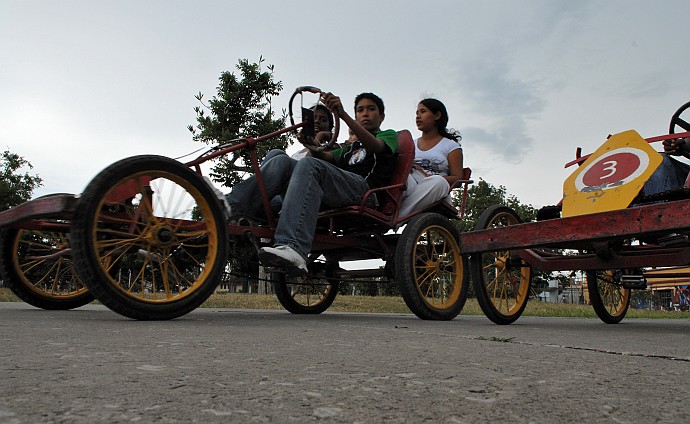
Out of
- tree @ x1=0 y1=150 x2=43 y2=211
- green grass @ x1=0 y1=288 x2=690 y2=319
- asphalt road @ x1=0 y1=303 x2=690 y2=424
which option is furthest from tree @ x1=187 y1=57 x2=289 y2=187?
tree @ x1=0 y1=150 x2=43 y2=211

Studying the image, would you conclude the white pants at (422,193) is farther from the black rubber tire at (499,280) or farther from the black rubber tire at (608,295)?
the black rubber tire at (608,295)

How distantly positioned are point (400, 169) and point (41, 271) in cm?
268

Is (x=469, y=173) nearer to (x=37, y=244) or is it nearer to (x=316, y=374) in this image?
(x=37, y=244)

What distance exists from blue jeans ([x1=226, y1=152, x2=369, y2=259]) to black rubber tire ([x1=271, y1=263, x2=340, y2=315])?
47.8 inches

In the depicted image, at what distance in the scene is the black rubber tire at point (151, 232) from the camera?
260cm

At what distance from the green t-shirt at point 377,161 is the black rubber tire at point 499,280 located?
766mm

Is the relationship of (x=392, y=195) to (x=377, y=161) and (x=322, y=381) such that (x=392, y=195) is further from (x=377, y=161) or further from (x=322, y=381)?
(x=322, y=381)

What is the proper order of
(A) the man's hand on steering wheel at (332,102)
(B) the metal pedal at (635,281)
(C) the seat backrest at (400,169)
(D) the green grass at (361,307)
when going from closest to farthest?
(A) the man's hand on steering wheel at (332,102)
(C) the seat backrest at (400,169)
(B) the metal pedal at (635,281)
(D) the green grass at (361,307)

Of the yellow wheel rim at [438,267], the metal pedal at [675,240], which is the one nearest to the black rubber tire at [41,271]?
the yellow wheel rim at [438,267]

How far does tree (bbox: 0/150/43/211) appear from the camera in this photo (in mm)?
37062

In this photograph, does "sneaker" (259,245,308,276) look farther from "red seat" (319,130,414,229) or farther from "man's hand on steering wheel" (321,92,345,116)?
"man's hand on steering wheel" (321,92,345,116)

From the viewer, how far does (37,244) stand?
403 centimetres

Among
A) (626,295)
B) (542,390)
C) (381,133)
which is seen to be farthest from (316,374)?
(626,295)

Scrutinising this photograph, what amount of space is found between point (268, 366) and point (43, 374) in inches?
19.6
